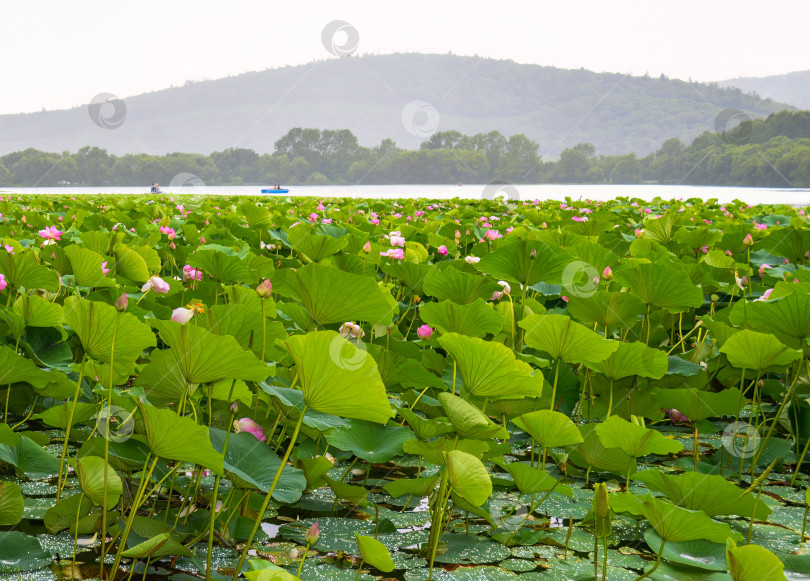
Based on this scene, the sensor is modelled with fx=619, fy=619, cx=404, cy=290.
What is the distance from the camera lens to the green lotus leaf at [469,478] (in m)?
0.95

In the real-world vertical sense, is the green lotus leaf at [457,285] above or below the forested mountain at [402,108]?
below

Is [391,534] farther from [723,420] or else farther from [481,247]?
[481,247]

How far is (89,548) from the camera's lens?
42.8 inches

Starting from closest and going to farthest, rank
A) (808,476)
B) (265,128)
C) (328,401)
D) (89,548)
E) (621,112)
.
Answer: (328,401) → (89,548) → (808,476) → (621,112) → (265,128)

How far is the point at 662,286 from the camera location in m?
1.82

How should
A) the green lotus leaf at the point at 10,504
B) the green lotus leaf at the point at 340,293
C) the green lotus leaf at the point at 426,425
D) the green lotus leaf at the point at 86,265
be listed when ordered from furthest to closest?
the green lotus leaf at the point at 86,265 → the green lotus leaf at the point at 426,425 → the green lotus leaf at the point at 340,293 → the green lotus leaf at the point at 10,504

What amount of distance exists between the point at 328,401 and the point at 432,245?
100 inches

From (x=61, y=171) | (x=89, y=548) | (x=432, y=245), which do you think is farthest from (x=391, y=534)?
(x=61, y=171)

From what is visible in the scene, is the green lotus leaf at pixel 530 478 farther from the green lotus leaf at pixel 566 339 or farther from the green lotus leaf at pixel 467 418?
the green lotus leaf at pixel 566 339

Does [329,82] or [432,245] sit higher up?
[329,82]

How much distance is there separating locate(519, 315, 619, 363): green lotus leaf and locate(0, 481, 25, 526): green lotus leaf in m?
1.05

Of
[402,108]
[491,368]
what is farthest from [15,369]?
[402,108]

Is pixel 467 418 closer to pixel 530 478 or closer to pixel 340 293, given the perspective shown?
pixel 530 478

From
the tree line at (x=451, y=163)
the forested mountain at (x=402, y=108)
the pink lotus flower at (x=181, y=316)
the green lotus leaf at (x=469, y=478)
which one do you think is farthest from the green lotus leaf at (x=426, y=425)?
the forested mountain at (x=402, y=108)
